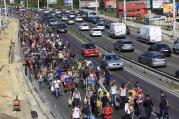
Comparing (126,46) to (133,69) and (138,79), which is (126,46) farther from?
(138,79)

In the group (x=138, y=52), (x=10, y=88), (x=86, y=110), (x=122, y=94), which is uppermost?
(x=122, y=94)

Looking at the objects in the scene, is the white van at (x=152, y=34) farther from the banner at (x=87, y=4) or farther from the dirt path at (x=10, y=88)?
the banner at (x=87, y=4)

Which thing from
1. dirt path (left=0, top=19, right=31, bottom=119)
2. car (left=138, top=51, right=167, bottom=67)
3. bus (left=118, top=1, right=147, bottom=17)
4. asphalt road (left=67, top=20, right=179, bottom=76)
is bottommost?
dirt path (left=0, top=19, right=31, bottom=119)

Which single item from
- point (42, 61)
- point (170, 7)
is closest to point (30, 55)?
point (42, 61)

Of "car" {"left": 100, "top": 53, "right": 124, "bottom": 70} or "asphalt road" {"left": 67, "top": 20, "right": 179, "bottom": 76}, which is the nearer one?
"car" {"left": 100, "top": 53, "right": 124, "bottom": 70}

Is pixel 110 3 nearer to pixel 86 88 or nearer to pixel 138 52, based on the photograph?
pixel 138 52

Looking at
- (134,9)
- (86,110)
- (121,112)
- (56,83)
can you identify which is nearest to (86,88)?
(56,83)

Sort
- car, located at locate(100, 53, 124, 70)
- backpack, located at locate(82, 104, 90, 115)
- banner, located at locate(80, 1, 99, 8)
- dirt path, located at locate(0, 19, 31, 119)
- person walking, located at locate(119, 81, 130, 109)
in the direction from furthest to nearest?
banner, located at locate(80, 1, 99, 8) → car, located at locate(100, 53, 124, 70) → dirt path, located at locate(0, 19, 31, 119) → person walking, located at locate(119, 81, 130, 109) → backpack, located at locate(82, 104, 90, 115)

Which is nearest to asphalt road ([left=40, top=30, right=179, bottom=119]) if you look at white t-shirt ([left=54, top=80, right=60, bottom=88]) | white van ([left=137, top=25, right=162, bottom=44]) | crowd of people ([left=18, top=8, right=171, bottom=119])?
crowd of people ([left=18, top=8, right=171, bottom=119])

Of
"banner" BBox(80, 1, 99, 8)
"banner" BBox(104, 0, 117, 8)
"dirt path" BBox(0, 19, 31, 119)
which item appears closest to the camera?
"dirt path" BBox(0, 19, 31, 119)

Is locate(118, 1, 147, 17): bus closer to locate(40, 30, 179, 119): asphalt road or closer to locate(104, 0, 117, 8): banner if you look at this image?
locate(104, 0, 117, 8): banner

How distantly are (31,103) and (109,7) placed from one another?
351 ft

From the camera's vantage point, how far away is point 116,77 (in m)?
41.6

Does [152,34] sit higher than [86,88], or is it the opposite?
[152,34]
